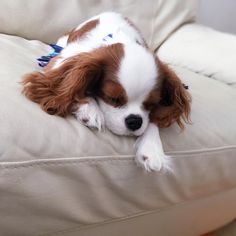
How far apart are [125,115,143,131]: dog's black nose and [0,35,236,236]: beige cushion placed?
3cm

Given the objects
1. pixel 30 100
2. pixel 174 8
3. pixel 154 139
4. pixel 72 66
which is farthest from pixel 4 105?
pixel 174 8

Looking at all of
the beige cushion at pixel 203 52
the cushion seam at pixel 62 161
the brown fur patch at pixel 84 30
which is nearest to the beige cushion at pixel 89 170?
the cushion seam at pixel 62 161

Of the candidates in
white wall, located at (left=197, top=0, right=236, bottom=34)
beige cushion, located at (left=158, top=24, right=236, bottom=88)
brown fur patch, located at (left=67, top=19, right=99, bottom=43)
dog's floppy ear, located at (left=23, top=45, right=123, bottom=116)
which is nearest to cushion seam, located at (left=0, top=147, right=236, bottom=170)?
dog's floppy ear, located at (left=23, top=45, right=123, bottom=116)

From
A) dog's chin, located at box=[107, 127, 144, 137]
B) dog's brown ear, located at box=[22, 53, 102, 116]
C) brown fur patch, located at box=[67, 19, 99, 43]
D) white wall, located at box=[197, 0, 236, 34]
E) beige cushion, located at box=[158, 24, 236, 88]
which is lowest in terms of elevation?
white wall, located at box=[197, 0, 236, 34]

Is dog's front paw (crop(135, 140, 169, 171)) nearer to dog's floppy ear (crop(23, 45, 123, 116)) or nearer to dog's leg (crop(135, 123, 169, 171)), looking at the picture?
dog's leg (crop(135, 123, 169, 171))

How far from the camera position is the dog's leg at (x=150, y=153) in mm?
917

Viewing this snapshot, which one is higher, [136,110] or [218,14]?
[136,110]

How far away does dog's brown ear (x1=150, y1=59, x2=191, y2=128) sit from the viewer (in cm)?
101

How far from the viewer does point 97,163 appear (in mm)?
880

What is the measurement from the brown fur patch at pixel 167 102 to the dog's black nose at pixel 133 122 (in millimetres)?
47

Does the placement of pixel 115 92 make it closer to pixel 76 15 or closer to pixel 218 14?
pixel 76 15

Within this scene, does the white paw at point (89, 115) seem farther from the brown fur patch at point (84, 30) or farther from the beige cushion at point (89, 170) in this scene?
the brown fur patch at point (84, 30)

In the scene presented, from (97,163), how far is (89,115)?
0.34 feet

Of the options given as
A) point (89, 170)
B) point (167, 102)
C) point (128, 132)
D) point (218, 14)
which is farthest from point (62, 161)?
point (218, 14)
